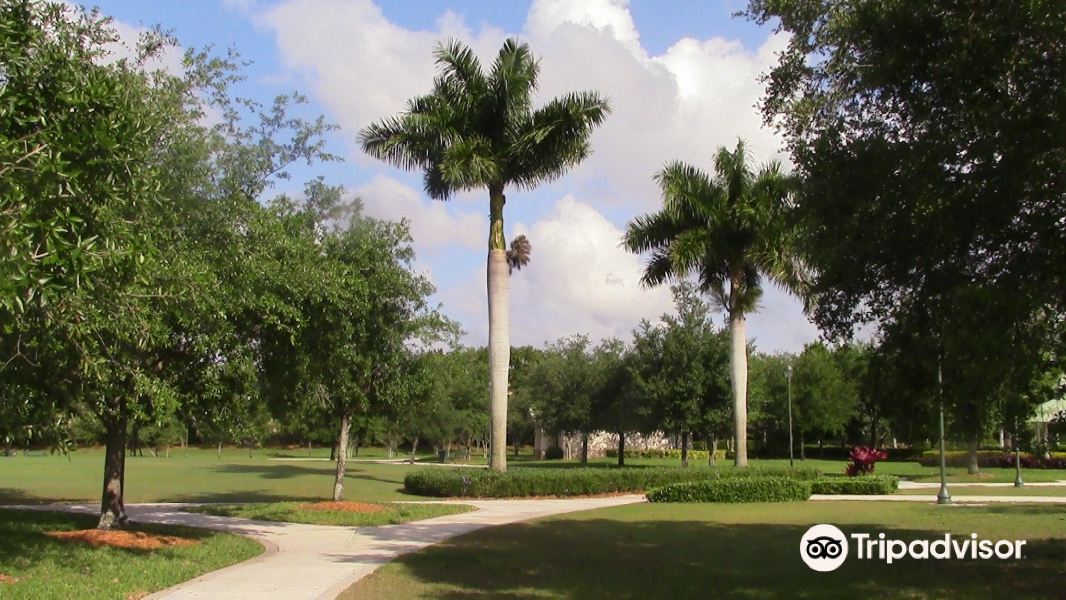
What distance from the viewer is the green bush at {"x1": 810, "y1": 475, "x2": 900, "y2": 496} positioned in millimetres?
30812

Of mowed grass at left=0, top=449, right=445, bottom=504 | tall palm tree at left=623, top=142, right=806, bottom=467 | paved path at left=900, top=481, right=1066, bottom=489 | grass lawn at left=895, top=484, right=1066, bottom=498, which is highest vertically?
tall palm tree at left=623, top=142, right=806, bottom=467

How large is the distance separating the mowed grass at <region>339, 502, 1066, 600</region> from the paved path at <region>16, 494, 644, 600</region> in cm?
61

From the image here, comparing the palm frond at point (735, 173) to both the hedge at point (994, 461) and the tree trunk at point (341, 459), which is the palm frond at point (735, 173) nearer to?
the tree trunk at point (341, 459)

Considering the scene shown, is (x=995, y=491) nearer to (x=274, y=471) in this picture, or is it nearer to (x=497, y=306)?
(x=497, y=306)

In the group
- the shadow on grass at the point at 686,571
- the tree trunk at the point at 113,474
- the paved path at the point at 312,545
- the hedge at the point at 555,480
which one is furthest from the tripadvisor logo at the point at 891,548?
the hedge at the point at 555,480

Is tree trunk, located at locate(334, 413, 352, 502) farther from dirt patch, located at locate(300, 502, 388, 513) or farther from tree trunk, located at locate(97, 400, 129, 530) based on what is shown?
tree trunk, located at locate(97, 400, 129, 530)

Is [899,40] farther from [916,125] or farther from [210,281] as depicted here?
[210,281]

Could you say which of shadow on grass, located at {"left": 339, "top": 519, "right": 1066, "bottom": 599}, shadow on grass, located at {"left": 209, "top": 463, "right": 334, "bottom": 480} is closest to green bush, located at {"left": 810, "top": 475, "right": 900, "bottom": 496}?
shadow on grass, located at {"left": 339, "top": 519, "right": 1066, "bottom": 599}

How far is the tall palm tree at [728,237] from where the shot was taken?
3197cm

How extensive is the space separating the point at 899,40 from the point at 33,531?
1605cm

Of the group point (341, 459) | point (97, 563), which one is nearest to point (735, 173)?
point (341, 459)

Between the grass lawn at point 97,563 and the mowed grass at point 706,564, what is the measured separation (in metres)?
2.60

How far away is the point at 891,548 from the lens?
1497 cm

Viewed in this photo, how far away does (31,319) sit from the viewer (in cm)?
848
